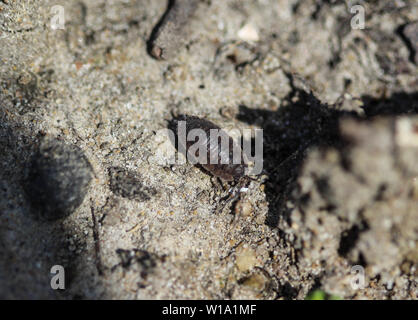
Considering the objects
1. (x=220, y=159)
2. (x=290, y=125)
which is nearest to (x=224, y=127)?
(x=220, y=159)

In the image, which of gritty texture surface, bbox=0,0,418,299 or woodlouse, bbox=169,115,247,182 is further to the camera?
woodlouse, bbox=169,115,247,182

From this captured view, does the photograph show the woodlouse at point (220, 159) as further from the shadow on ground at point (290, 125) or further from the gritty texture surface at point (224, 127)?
the shadow on ground at point (290, 125)

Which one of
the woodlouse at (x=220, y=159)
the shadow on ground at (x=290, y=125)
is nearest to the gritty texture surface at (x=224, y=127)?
the shadow on ground at (x=290, y=125)

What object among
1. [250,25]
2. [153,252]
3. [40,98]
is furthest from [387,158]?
[40,98]

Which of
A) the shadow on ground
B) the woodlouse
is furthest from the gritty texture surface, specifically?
the woodlouse

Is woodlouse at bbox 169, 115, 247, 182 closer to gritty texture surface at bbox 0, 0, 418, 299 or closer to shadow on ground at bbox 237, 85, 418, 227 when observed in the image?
gritty texture surface at bbox 0, 0, 418, 299

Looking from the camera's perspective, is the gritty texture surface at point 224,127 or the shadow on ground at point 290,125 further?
the shadow on ground at point 290,125

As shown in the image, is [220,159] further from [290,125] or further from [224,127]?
[290,125]
